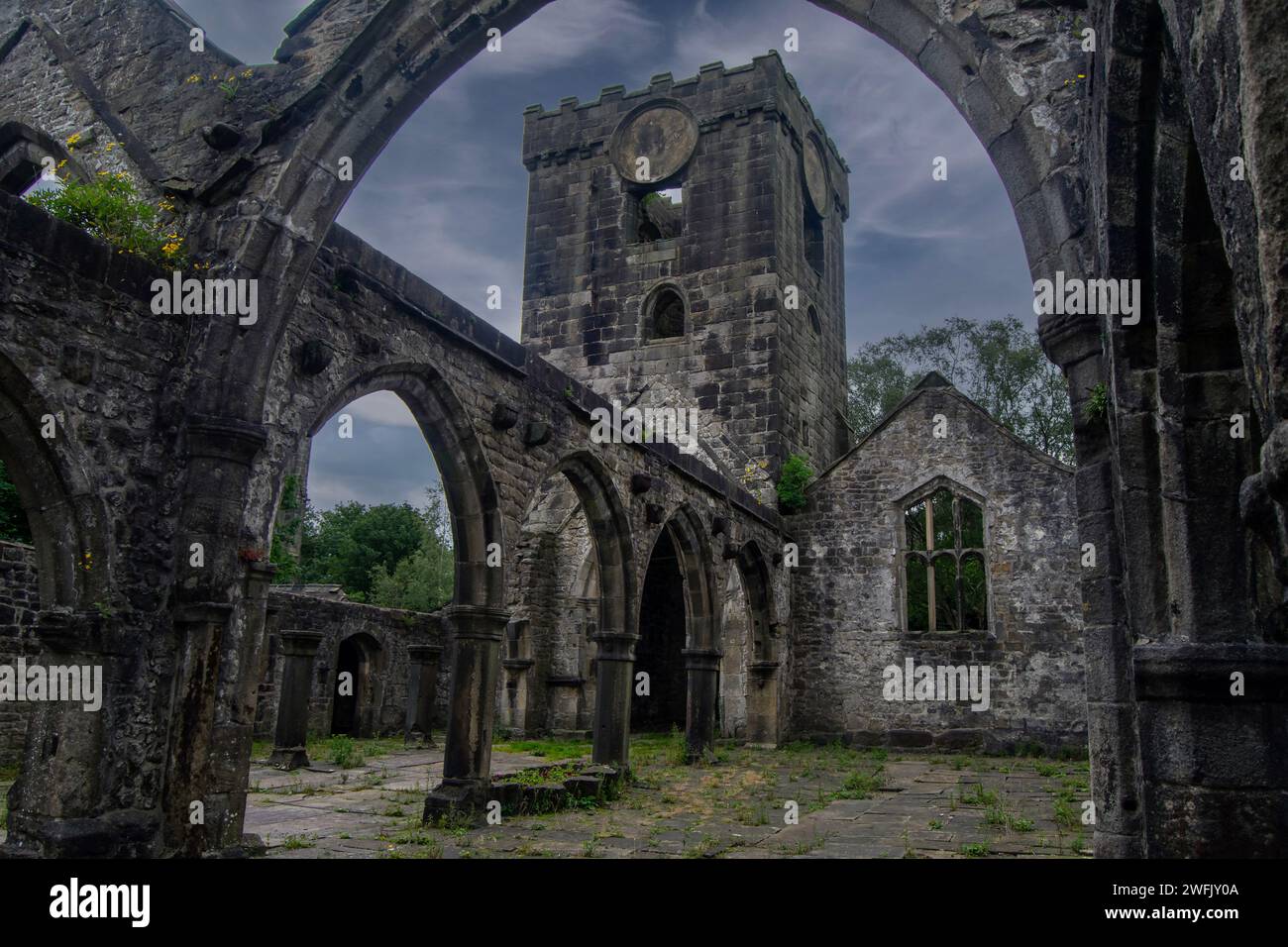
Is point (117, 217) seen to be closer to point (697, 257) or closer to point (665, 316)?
point (697, 257)

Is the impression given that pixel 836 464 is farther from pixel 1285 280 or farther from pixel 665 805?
pixel 1285 280

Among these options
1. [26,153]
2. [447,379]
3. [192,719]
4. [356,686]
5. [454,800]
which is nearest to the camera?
[192,719]

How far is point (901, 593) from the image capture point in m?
16.2

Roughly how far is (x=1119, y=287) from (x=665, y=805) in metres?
6.45

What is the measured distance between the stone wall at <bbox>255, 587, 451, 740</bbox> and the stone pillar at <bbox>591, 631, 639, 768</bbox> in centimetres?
573

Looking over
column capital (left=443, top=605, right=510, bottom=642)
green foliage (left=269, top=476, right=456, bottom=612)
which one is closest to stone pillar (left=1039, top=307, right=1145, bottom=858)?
column capital (left=443, top=605, right=510, bottom=642)

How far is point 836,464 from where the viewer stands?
17094mm

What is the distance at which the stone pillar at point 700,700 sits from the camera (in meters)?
12.8

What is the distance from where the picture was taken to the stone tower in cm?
1844

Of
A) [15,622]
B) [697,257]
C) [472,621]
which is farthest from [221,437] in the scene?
[697,257]

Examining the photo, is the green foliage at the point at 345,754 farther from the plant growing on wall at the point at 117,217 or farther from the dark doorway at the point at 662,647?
the plant growing on wall at the point at 117,217

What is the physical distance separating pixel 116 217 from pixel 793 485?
13.0m

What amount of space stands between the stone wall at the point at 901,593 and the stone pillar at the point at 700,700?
12.5 ft

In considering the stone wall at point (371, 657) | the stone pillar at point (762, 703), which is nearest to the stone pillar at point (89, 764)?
the stone wall at point (371, 657)
